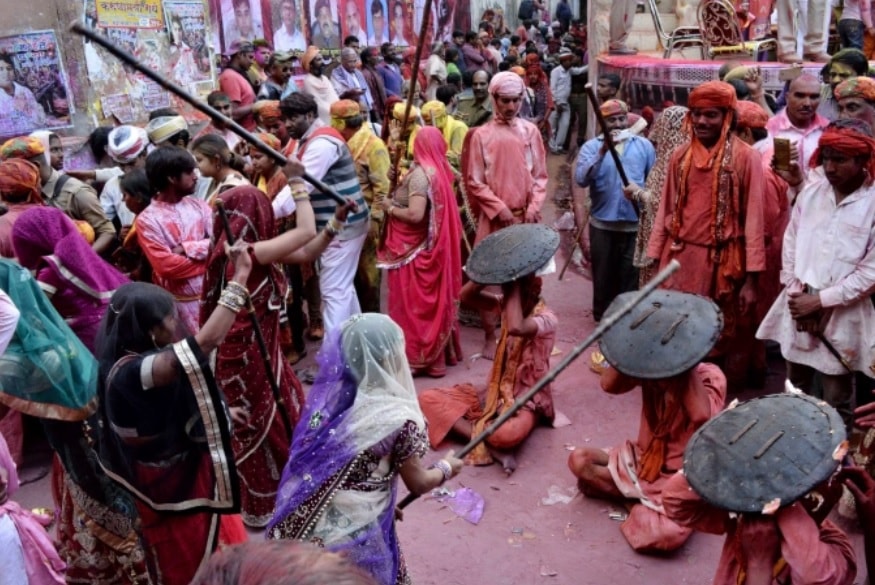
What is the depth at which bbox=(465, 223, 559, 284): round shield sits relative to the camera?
4.75m

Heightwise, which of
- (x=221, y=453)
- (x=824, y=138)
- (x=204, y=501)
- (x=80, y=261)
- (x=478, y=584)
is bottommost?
(x=478, y=584)

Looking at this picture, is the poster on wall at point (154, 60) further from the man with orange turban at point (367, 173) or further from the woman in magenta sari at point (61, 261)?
the woman in magenta sari at point (61, 261)

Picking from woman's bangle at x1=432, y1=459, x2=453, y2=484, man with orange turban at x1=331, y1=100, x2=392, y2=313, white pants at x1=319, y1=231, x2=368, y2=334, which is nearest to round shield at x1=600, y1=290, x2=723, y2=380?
woman's bangle at x1=432, y1=459, x2=453, y2=484

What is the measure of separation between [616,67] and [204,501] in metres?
10.2

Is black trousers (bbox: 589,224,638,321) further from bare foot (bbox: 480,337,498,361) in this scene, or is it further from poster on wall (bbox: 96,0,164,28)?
poster on wall (bbox: 96,0,164,28)

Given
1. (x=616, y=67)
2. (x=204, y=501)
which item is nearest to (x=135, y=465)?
(x=204, y=501)

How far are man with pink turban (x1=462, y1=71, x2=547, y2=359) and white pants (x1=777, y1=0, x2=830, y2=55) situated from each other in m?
4.97

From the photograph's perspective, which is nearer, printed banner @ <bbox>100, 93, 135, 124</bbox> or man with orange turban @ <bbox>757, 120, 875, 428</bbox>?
man with orange turban @ <bbox>757, 120, 875, 428</bbox>

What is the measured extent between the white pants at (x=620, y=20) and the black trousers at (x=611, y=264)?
7.26 m

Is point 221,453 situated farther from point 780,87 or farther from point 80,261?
point 780,87

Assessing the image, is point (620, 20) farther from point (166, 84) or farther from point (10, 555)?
point (10, 555)

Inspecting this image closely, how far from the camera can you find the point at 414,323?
21.7 feet

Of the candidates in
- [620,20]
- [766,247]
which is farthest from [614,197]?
[620,20]

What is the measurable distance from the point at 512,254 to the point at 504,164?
2.09 metres
